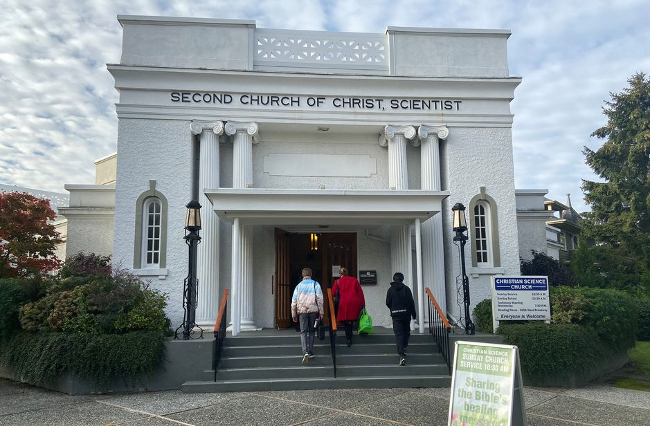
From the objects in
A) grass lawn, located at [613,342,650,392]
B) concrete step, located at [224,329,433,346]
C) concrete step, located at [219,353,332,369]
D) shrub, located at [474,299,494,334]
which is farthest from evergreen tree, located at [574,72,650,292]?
concrete step, located at [219,353,332,369]

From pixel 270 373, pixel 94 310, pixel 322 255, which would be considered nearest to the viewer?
pixel 270 373

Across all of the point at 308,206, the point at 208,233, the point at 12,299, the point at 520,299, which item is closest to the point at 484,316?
the point at 520,299

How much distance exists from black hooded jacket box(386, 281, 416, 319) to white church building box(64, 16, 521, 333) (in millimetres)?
2084

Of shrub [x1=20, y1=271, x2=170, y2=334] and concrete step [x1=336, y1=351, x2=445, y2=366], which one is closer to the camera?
shrub [x1=20, y1=271, x2=170, y2=334]

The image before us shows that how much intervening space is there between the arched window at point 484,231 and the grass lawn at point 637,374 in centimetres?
359

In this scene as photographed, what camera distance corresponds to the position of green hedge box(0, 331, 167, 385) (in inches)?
346

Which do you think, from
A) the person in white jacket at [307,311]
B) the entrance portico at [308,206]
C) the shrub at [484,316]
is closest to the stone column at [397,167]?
the entrance portico at [308,206]

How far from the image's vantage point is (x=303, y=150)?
13.5m

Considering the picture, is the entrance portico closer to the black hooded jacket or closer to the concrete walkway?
the black hooded jacket

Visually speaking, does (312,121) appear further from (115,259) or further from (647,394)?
(647,394)

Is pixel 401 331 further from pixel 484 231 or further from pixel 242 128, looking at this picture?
pixel 242 128

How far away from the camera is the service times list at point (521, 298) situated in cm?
1020

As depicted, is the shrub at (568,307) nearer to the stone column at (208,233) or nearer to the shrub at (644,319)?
the stone column at (208,233)

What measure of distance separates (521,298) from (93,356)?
800cm
